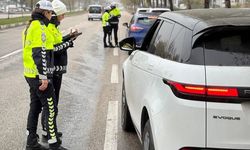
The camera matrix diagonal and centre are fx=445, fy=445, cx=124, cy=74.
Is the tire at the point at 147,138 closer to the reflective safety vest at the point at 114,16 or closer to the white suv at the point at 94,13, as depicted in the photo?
the reflective safety vest at the point at 114,16

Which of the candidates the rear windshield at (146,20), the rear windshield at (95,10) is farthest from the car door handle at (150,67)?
the rear windshield at (95,10)

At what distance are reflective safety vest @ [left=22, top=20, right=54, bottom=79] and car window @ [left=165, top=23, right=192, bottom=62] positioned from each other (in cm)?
148

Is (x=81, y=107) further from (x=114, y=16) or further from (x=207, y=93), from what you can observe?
(x=114, y=16)

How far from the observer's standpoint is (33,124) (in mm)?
5246

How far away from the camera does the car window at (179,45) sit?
11.1 feet

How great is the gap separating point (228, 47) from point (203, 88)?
42cm

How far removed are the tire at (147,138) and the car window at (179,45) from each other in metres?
0.64

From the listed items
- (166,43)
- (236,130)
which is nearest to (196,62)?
(236,130)

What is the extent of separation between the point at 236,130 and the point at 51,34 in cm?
274

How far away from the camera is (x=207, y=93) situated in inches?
121

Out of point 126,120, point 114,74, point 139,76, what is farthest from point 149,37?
point 114,74

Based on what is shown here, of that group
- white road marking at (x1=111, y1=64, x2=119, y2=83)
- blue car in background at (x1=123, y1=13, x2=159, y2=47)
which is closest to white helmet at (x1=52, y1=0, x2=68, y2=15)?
white road marking at (x1=111, y1=64, x2=119, y2=83)

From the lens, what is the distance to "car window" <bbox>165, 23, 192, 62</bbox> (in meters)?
3.38

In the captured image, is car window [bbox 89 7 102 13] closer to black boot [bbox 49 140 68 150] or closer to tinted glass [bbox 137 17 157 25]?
tinted glass [bbox 137 17 157 25]
